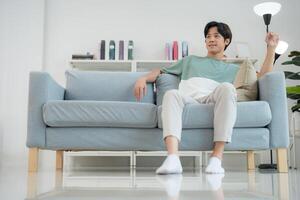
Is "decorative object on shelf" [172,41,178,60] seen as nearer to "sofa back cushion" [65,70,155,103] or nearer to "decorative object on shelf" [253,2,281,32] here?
"decorative object on shelf" [253,2,281,32]

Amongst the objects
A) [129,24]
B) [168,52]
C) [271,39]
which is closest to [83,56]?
[129,24]

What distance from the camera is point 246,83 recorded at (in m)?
2.43

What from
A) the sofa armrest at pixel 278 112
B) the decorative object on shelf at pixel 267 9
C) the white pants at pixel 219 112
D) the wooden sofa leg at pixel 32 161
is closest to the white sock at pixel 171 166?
the white pants at pixel 219 112

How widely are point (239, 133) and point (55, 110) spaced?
1080mm

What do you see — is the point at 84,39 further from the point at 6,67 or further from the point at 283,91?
the point at 283,91

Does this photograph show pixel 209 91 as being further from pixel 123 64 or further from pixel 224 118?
pixel 123 64

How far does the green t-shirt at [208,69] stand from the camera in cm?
246

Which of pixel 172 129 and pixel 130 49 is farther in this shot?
pixel 130 49

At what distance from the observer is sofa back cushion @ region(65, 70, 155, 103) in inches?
111

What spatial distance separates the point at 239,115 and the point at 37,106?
1187 mm

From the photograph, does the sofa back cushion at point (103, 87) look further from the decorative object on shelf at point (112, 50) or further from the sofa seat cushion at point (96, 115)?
the decorative object on shelf at point (112, 50)

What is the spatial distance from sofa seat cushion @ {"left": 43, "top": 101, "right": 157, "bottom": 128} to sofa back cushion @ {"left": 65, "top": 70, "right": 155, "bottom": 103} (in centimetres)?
53

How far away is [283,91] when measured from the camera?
89.4 inches

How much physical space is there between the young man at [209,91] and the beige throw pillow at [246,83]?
0.06 metres
